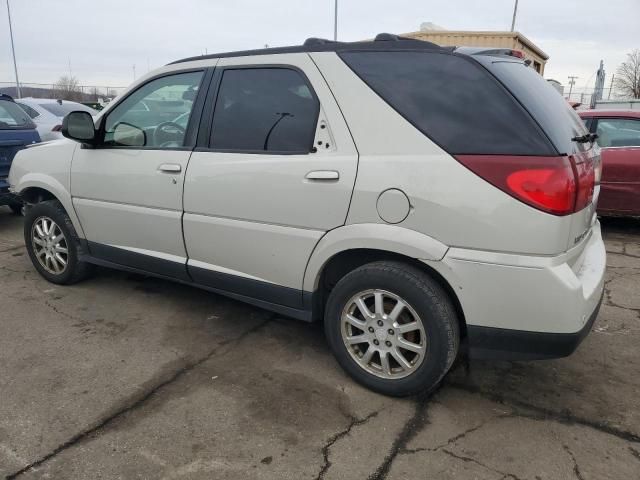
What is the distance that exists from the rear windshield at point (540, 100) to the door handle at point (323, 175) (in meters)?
0.89

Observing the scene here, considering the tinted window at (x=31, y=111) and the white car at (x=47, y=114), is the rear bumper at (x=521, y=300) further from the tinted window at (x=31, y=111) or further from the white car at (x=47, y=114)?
the tinted window at (x=31, y=111)

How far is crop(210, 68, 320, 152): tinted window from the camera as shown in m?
2.83

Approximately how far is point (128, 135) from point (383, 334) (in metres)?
2.30

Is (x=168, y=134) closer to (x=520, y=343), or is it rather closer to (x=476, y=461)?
(x=520, y=343)

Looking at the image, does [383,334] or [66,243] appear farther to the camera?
[66,243]

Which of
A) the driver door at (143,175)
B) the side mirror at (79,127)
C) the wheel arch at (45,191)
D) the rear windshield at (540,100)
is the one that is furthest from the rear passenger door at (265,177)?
the wheel arch at (45,191)

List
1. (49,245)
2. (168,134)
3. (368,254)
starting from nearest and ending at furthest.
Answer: (368,254) → (168,134) → (49,245)

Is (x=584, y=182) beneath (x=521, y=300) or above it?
above

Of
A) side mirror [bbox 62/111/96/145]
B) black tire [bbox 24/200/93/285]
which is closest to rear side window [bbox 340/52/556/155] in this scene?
side mirror [bbox 62/111/96/145]

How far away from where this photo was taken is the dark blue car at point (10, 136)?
6121 millimetres

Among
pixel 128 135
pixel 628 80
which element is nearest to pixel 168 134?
pixel 128 135

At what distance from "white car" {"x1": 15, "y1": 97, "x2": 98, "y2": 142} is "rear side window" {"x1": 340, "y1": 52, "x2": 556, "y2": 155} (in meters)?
7.56

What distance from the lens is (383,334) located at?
2.67 metres

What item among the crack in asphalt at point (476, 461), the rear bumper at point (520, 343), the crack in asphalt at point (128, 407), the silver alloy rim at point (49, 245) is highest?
the rear bumper at point (520, 343)
